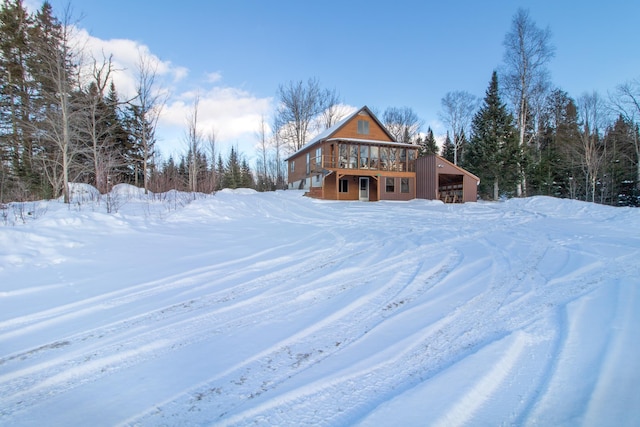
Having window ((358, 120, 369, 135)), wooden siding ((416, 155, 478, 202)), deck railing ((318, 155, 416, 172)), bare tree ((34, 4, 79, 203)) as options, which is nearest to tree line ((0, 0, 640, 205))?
bare tree ((34, 4, 79, 203))

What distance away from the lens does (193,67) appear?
19031mm

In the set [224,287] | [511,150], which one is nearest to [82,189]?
[224,287]

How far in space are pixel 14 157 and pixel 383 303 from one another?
80.2ft

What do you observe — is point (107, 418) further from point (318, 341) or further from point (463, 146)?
point (463, 146)

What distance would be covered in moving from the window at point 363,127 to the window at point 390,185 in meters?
4.29

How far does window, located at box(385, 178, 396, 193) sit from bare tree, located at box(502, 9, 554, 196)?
11.4 m

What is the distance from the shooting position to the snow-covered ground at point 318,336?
171 cm

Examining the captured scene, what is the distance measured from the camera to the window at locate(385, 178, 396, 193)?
72.5ft

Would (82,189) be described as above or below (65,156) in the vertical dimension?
below

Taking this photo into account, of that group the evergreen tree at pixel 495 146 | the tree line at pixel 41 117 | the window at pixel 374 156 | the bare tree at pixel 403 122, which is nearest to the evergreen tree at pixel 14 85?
the tree line at pixel 41 117

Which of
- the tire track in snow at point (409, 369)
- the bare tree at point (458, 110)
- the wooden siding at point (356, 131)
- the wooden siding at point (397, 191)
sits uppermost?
the bare tree at point (458, 110)

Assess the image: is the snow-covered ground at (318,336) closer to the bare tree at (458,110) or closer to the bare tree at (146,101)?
the bare tree at (146,101)

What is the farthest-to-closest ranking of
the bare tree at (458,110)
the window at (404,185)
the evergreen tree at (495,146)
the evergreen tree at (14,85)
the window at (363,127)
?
the bare tree at (458,110) < the evergreen tree at (495,146) < the window at (363,127) < the window at (404,185) < the evergreen tree at (14,85)

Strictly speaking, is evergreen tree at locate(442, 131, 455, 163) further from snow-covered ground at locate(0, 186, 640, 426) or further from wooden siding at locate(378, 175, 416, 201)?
snow-covered ground at locate(0, 186, 640, 426)
